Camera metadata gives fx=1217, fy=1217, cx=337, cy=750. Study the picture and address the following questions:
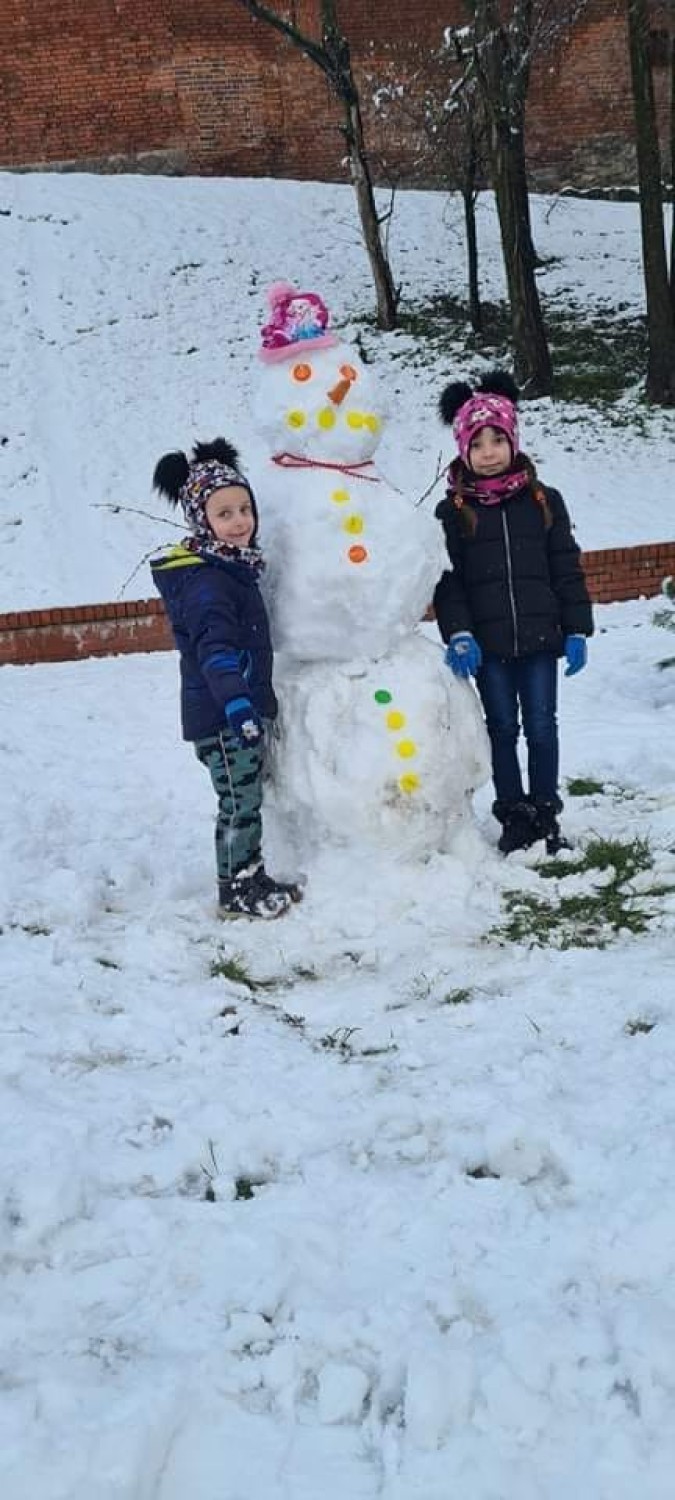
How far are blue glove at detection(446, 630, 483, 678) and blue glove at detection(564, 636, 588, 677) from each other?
0.31 metres

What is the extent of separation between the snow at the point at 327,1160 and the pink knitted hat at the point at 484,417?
26.9 inches

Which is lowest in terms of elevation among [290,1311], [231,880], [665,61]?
[231,880]

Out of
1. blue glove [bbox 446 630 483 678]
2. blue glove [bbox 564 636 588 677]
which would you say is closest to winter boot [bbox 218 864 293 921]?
blue glove [bbox 446 630 483 678]

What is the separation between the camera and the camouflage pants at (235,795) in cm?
386

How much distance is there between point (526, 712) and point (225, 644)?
117 cm

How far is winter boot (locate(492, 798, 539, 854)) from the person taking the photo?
416 centimetres

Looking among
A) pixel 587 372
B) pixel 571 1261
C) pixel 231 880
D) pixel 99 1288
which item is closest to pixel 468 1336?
pixel 571 1261

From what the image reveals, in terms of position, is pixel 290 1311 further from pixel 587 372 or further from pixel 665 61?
pixel 665 61

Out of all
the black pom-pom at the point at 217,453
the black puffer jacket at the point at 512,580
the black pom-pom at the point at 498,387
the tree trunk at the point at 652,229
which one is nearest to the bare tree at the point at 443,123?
the tree trunk at the point at 652,229

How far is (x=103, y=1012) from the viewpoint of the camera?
3.08 meters

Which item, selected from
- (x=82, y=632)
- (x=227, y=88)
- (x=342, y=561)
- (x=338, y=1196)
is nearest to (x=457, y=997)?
(x=338, y=1196)

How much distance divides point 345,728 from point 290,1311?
2.15 m

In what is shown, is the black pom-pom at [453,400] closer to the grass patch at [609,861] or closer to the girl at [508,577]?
the girl at [508,577]

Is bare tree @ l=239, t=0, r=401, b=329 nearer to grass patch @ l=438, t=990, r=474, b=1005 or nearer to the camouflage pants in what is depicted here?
the camouflage pants
